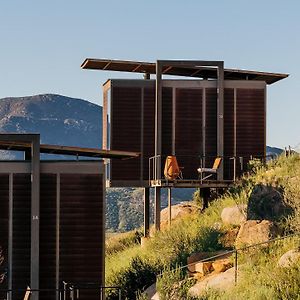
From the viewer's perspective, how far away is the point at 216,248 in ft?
100

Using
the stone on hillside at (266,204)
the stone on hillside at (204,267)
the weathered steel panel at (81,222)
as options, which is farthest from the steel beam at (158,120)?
the weathered steel panel at (81,222)

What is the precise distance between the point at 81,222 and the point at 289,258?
649 cm

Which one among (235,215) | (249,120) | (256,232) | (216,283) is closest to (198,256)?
(256,232)

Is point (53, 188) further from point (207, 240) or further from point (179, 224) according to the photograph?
point (179, 224)

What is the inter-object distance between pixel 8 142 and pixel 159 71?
15374mm

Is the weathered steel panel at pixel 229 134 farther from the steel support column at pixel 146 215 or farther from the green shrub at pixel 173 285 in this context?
the green shrub at pixel 173 285

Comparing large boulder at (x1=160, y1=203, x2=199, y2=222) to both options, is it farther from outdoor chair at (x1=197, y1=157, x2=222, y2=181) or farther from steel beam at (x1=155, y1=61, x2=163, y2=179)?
steel beam at (x1=155, y1=61, x2=163, y2=179)

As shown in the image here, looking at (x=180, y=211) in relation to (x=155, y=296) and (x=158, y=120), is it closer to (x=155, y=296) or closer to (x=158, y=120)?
(x=158, y=120)

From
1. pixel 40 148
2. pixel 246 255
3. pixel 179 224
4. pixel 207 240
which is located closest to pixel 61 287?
pixel 40 148

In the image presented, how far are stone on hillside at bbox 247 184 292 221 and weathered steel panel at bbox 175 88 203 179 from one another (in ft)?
18.5

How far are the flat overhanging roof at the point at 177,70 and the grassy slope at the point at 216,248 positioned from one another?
5.58 metres

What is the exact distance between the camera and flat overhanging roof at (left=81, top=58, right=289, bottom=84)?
133 ft

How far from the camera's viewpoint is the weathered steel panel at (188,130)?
38.7 m

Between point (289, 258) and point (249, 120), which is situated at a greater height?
point (249, 120)
